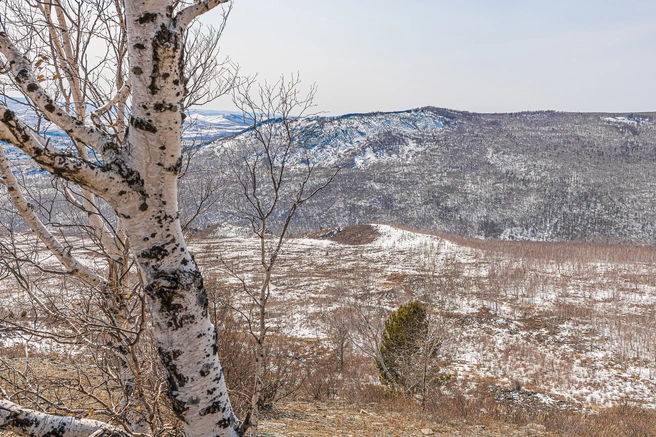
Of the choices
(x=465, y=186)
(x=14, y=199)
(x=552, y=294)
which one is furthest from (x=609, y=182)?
(x=14, y=199)

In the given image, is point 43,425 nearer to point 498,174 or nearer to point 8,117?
point 8,117

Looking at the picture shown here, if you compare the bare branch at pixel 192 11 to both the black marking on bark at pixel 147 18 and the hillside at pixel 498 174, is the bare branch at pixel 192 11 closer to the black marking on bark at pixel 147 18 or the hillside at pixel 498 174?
the black marking on bark at pixel 147 18

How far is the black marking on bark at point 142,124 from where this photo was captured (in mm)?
1252

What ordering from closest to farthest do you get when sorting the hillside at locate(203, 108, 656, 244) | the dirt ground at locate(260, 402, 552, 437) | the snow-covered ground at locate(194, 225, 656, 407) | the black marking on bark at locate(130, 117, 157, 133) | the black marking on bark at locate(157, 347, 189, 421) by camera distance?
the black marking on bark at locate(130, 117, 157, 133) → the black marking on bark at locate(157, 347, 189, 421) → the dirt ground at locate(260, 402, 552, 437) → the snow-covered ground at locate(194, 225, 656, 407) → the hillside at locate(203, 108, 656, 244)

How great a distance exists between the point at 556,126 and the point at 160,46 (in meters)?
131

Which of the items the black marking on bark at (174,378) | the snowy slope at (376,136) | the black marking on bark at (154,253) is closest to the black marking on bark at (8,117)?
the black marking on bark at (154,253)

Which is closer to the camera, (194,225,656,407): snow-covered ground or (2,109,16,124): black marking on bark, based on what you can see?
(2,109,16,124): black marking on bark

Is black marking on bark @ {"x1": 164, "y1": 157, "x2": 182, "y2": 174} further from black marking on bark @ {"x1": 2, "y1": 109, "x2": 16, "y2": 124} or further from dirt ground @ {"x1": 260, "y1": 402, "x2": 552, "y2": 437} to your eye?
dirt ground @ {"x1": 260, "y1": 402, "x2": 552, "y2": 437}

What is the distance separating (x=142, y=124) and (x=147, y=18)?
0.35 m

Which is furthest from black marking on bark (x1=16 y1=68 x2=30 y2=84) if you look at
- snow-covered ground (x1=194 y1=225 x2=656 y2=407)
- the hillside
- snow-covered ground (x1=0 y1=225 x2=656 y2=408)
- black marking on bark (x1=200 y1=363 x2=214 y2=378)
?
the hillside

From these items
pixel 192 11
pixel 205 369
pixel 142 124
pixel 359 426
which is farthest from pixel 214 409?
pixel 359 426

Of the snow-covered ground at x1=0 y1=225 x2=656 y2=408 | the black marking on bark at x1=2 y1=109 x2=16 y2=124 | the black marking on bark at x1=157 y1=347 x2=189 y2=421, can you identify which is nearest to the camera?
the black marking on bark at x1=2 y1=109 x2=16 y2=124

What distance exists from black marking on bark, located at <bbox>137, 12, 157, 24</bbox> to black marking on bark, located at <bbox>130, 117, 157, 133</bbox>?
322mm

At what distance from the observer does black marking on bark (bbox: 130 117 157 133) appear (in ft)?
4.11
